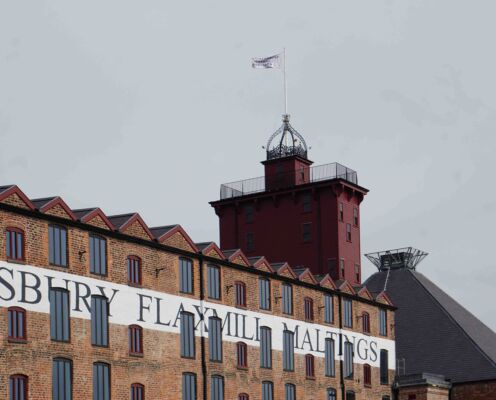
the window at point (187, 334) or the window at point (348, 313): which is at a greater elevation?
the window at point (348, 313)

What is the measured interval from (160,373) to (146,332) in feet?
7.10

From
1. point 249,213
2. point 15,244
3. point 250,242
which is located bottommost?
point 15,244

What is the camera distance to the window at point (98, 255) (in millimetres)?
48562

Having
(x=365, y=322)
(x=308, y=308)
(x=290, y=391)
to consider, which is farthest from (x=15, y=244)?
(x=365, y=322)

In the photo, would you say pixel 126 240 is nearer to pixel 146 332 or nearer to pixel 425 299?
pixel 146 332

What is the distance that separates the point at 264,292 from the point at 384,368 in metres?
14.7

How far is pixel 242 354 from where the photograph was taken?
5769 cm

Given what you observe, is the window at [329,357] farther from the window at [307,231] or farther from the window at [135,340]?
the window at [135,340]

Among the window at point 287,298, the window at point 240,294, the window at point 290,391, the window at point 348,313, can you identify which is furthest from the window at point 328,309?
the window at point 240,294

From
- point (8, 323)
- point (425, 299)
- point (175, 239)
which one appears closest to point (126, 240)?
point (175, 239)

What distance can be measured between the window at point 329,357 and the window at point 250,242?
55.1 ft

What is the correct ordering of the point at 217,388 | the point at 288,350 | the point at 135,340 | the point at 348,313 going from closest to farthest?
1. the point at 135,340
2. the point at 217,388
3. the point at 288,350
4. the point at 348,313

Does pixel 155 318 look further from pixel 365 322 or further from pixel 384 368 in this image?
pixel 384 368

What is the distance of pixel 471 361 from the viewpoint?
74875 mm
